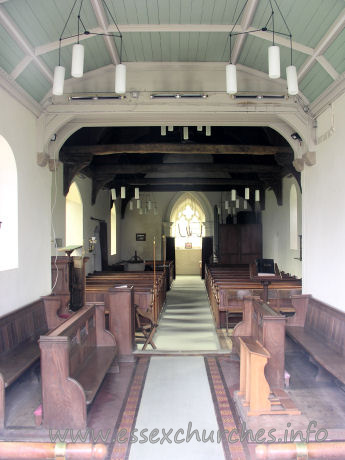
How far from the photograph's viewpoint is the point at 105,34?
166 inches

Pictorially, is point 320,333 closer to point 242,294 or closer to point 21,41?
point 242,294

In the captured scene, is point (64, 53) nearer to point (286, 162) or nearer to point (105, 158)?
point (286, 162)

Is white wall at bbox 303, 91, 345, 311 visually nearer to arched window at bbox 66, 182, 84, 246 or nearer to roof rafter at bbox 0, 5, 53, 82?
roof rafter at bbox 0, 5, 53, 82

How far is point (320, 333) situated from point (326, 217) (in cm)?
133

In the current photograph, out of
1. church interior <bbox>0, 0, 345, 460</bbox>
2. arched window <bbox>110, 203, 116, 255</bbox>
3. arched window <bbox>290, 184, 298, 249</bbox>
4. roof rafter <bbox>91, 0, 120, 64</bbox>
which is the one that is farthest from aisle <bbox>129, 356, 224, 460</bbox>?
arched window <bbox>110, 203, 116, 255</bbox>

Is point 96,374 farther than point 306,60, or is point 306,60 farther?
point 306,60

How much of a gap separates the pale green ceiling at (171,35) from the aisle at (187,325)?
12.4 ft

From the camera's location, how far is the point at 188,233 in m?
17.4

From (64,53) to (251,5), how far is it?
6.81ft

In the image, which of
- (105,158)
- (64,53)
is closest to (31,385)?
(64,53)

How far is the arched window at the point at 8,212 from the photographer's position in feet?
14.6

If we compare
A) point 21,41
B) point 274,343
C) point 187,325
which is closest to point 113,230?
point 187,325

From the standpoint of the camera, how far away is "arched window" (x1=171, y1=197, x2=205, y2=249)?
17094mm

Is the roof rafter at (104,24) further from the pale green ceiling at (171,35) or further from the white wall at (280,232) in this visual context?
the white wall at (280,232)
